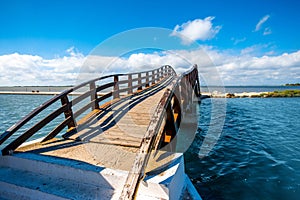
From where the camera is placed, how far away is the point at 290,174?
16.6ft

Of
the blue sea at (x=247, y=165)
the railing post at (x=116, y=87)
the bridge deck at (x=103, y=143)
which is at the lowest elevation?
the blue sea at (x=247, y=165)

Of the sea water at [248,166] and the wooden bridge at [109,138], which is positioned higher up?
the wooden bridge at [109,138]

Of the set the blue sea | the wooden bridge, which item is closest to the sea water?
the blue sea

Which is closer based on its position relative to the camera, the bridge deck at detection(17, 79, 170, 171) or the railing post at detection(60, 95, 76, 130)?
the bridge deck at detection(17, 79, 170, 171)

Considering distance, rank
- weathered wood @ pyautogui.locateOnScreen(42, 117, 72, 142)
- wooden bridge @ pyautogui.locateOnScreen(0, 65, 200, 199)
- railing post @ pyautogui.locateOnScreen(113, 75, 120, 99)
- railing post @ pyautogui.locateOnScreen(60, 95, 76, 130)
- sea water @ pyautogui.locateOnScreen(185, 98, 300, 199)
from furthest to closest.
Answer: railing post @ pyautogui.locateOnScreen(113, 75, 120, 99) < railing post @ pyautogui.locateOnScreen(60, 95, 76, 130) < sea water @ pyautogui.locateOnScreen(185, 98, 300, 199) < weathered wood @ pyautogui.locateOnScreen(42, 117, 72, 142) < wooden bridge @ pyautogui.locateOnScreen(0, 65, 200, 199)

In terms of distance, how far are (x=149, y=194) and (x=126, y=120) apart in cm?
335

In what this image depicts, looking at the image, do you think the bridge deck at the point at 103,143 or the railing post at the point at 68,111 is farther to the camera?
the railing post at the point at 68,111

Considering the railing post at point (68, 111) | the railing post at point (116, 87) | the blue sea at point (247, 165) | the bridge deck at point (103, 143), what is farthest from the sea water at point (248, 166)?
the railing post at point (116, 87)

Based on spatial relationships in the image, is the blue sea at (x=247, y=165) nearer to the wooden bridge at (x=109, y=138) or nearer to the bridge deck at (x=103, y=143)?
the wooden bridge at (x=109, y=138)

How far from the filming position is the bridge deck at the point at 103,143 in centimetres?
314

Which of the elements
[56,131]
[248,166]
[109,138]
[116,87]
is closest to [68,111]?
[56,131]

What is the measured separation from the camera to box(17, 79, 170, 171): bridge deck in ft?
10.3

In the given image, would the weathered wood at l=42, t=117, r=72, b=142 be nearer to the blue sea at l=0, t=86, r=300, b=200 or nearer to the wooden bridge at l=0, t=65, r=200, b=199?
the wooden bridge at l=0, t=65, r=200, b=199

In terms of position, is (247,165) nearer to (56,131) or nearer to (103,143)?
(103,143)
